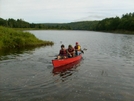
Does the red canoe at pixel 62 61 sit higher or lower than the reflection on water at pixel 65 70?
higher

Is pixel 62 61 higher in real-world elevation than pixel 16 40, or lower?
lower

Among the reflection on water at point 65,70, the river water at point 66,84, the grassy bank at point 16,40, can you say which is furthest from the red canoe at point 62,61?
the grassy bank at point 16,40

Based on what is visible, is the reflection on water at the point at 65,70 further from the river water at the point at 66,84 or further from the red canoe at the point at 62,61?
the red canoe at the point at 62,61

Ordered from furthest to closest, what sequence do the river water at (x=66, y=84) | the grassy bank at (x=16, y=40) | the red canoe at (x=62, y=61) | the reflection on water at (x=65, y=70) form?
the grassy bank at (x=16, y=40) → the red canoe at (x=62, y=61) → the reflection on water at (x=65, y=70) → the river water at (x=66, y=84)

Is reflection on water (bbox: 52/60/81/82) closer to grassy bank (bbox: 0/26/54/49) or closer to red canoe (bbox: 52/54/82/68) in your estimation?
red canoe (bbox: 52/54/82/68)

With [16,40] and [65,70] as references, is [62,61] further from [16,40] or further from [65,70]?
[16,40]

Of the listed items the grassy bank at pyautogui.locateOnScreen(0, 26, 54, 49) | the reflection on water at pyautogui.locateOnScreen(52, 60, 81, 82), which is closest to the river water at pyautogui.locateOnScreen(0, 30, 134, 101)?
the reflection on water at pyautogui.locateOnScreen(52, 60, 81, 82)

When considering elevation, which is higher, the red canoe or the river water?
the red canoe

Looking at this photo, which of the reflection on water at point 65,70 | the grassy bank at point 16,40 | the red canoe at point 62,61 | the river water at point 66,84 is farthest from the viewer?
the grassy bank at point 16,40

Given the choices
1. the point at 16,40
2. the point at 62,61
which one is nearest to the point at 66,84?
the point at 62,61

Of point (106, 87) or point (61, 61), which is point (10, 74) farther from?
point (106, 87)

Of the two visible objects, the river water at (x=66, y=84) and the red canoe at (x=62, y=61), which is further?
the red canoe at (x=62, y=61)

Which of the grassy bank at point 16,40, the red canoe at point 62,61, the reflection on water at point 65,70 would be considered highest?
the grassy bank at point 16,40

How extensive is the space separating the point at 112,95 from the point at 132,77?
5.17 m
